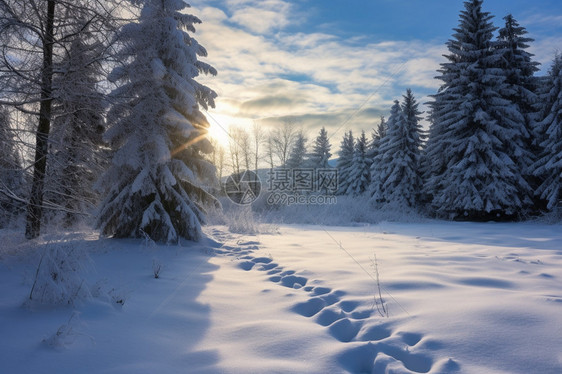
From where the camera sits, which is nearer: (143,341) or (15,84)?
(143,341)

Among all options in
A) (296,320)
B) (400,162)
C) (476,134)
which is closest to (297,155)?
(400,162)

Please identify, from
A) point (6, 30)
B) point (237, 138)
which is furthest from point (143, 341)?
point (237, 138)

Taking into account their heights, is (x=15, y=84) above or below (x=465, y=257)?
above

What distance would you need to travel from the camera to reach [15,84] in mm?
4285

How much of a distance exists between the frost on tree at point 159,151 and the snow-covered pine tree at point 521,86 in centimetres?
1709

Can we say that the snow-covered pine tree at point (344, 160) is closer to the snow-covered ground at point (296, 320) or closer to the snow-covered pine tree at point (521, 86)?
the snow-covered pine tree at point (521, 86)

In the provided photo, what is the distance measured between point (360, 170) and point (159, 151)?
112ft

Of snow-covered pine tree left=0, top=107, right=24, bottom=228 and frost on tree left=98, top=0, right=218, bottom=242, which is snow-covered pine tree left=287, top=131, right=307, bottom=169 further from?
snow-covered pine tree left=0, top=107, right=24, bottom=228

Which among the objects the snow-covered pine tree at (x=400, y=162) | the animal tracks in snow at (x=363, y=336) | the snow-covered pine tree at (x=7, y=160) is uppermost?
the snow-covered pine tree at (x=400, y=162)

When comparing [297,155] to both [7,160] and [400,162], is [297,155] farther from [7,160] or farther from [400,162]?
[7,160]

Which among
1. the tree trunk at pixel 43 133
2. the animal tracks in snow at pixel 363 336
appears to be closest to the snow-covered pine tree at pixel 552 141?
the animal tracks in snow at pixel 363 336

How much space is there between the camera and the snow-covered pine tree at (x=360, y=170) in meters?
38.6

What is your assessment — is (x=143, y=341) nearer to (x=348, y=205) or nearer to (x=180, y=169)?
(x=180, y=169)

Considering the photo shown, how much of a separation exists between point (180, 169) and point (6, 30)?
4.21 meters
